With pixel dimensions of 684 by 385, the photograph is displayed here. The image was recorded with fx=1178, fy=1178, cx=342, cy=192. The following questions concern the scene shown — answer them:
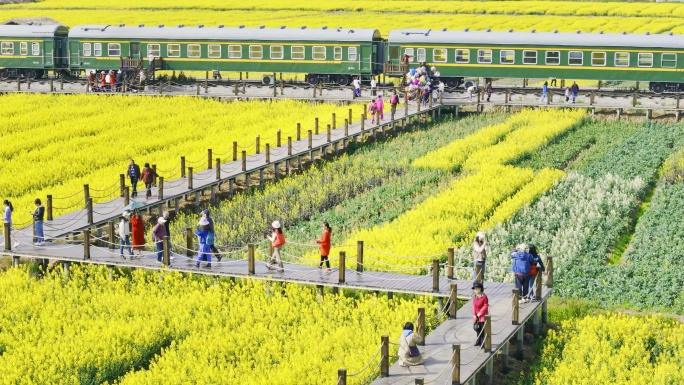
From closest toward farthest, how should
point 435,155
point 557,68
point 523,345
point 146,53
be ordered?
1. point 523,345
2. point 435,155
3. point 557,68
4. point 146,53

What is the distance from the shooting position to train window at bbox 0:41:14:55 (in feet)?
205

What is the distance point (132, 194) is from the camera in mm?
31375

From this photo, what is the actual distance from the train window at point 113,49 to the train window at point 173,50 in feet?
8.91

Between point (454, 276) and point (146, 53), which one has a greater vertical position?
point (146, 53)

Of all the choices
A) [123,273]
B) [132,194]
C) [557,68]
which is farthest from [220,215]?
[557,68]

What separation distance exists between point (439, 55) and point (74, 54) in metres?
19.6

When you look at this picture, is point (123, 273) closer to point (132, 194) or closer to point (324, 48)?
point (132, 194)

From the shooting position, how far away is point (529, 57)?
2133 inches

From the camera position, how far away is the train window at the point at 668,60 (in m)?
52.1

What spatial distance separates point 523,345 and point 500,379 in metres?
1.53

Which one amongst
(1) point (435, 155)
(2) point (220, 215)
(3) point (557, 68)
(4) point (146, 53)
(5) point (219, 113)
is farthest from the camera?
(4) point (146, 53)

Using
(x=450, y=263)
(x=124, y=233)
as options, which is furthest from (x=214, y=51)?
(x=450, y=263)

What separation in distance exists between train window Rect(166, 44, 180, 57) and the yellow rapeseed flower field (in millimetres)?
7138

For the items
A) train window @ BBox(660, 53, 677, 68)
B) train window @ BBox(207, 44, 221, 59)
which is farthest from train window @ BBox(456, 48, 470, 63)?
train window @ BBox(207, 44, 221, 59)
